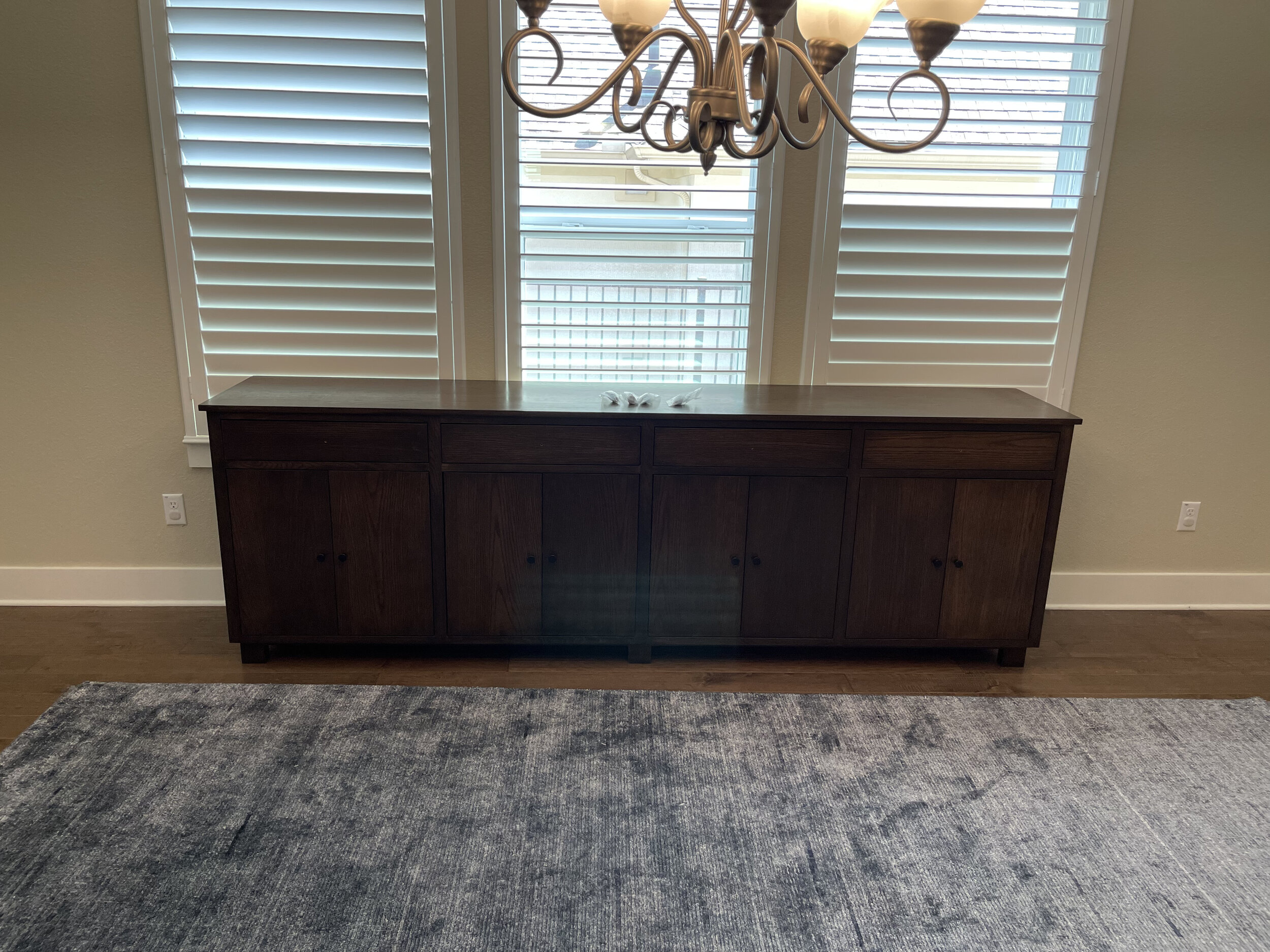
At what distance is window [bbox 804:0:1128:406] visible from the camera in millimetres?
2799

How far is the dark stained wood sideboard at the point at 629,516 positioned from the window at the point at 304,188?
0.66ft

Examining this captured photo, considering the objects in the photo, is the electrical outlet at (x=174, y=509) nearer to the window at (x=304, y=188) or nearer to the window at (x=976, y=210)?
the window at (x=304, y=188)

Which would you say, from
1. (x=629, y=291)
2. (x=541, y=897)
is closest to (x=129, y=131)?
(x=629, y=291)

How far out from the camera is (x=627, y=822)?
2.12 meters

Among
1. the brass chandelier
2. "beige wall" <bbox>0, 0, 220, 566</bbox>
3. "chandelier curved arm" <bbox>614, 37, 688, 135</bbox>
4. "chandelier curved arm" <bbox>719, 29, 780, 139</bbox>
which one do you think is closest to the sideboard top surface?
"beige wall" <bbox>0, 0, 220, 566</bbox>

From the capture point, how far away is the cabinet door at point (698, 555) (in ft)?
8.89

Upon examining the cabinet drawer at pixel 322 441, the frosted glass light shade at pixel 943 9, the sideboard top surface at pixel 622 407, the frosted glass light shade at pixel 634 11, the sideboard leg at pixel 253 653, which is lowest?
the sideboard leg at pixel 253 653

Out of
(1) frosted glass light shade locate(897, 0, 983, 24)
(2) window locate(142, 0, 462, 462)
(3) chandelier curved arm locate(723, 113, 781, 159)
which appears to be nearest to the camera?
(1) frosted glass light shade locate(897, 0, 983, 24)

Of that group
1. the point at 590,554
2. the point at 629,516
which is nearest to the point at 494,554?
the point at 590,554

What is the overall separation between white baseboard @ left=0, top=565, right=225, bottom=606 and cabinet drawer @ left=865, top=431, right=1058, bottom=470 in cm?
229

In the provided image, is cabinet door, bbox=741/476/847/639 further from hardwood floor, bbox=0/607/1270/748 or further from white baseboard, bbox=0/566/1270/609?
white baseboard, bbox=0/566/1270/609

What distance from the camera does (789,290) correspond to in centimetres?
300

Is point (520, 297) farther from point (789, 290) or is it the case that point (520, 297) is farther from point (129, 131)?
point (129, 131)

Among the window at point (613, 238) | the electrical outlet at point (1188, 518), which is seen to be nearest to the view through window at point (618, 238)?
the window at point (613, 238)
